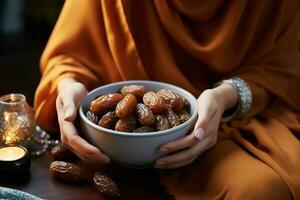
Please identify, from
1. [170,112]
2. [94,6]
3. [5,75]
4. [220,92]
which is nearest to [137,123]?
[170,112]

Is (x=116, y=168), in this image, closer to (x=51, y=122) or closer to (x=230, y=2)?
(x=51, y=122)

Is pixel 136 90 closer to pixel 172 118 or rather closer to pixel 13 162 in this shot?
pixel 172 118

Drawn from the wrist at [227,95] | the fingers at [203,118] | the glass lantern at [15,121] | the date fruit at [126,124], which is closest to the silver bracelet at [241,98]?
the wrist at [227,95]

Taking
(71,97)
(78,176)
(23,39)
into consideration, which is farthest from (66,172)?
(23,39)

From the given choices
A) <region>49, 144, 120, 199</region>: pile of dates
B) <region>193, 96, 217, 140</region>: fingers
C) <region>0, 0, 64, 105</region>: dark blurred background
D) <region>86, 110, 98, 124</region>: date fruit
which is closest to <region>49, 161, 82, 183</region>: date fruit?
<region>49, 144, 120, 199</region>: pile of dates

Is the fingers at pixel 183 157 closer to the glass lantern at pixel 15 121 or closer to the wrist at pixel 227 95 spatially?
the wrist at pixel 227 95

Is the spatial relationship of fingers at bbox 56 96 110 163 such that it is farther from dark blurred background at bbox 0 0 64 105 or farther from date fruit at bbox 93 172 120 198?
dark blurred background at bbox 0 0 64 105

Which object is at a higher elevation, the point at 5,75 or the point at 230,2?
the point at 230,2
